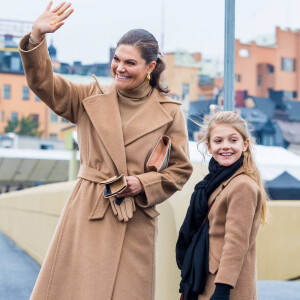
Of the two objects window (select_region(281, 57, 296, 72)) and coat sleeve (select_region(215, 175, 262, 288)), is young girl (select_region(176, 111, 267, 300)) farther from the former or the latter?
window (select_region(281, 57, 296, 72))

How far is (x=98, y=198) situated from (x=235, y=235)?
640 millimetres

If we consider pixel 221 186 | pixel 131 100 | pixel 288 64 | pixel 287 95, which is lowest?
pixel 221 186

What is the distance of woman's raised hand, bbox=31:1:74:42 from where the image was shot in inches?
125

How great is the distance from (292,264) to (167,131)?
3449 mm

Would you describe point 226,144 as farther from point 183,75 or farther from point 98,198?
point 183,75

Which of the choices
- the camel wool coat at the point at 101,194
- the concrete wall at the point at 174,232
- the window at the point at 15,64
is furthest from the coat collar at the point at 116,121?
the window at the point at 15,64

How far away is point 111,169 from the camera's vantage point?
338 cm

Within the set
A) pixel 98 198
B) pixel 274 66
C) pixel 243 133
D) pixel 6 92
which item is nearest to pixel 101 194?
pixel 98 198

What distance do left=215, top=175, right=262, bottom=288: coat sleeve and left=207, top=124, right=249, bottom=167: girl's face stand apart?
0.16m

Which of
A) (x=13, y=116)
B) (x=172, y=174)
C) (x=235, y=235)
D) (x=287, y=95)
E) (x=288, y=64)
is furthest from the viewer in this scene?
(x=287, y=95)

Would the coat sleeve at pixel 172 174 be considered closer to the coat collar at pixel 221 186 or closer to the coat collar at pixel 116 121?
the coat collar at pixel 116 121

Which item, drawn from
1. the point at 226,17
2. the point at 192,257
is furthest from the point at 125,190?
the point at 226,17

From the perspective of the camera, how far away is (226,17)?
513 cm

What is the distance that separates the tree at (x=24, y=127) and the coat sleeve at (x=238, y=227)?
7646 cm
